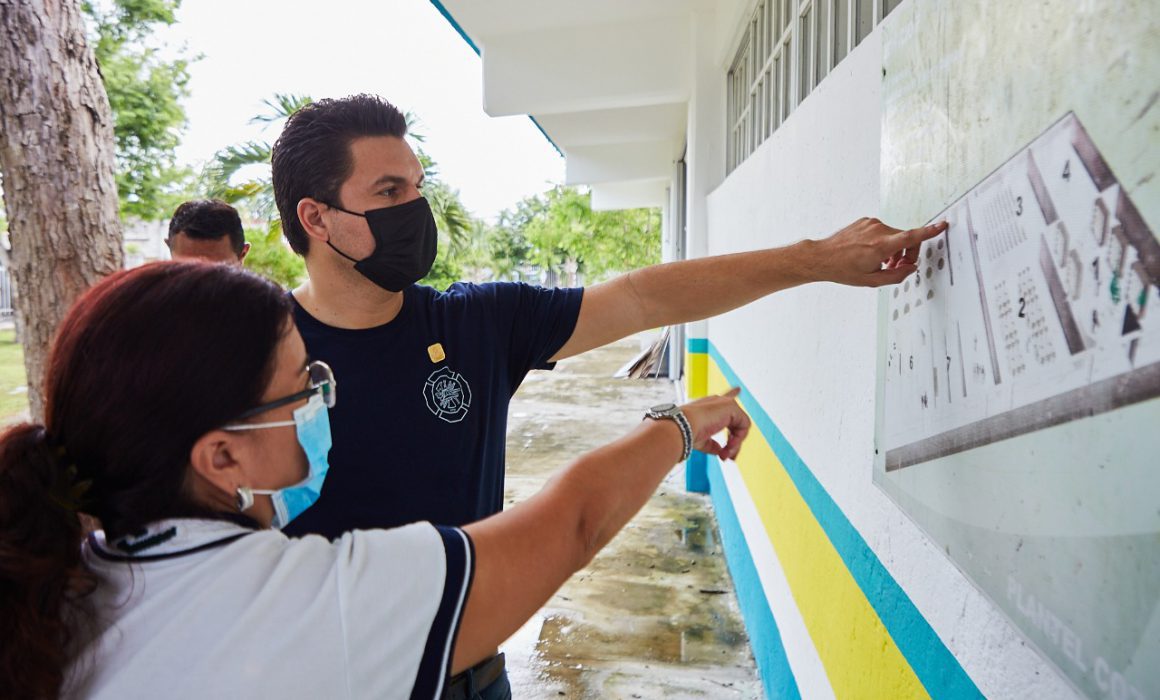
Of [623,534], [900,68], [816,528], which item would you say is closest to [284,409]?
[900,68]

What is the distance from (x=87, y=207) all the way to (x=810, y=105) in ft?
8.36

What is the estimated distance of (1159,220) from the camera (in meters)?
0.68

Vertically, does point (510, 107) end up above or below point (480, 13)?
below

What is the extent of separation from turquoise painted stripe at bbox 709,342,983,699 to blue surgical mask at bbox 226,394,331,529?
39.2 inches

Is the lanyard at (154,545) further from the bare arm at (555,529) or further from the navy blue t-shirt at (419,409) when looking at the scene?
the navy blue t-shirt at (419,409)

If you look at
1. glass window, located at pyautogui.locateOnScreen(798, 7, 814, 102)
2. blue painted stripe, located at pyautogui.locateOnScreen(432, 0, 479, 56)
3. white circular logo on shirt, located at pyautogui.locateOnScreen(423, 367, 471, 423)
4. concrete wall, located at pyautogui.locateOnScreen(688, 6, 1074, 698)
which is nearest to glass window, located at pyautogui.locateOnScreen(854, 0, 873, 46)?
concrete wall, located at pyautogui.locateOnScreen(688, 6, 1074, 698)

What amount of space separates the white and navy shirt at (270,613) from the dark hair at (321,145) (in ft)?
3.18

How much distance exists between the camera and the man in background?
3148 mm

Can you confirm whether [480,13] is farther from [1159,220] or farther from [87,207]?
[1159,220]

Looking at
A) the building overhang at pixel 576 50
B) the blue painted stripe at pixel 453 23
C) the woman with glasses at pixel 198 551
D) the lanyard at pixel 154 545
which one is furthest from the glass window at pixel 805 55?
the blue painted stripe at pixel 453 23

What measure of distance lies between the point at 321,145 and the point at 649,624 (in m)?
3.11

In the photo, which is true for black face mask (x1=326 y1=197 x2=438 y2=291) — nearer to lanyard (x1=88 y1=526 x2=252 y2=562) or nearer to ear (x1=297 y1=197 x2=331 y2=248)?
ear (x1=297 y1=197 x2=331 y2=248)

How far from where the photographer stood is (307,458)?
1.12 meters

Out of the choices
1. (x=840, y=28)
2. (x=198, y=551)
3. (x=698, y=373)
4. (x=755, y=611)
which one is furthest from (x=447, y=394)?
(x=698, y=373)
